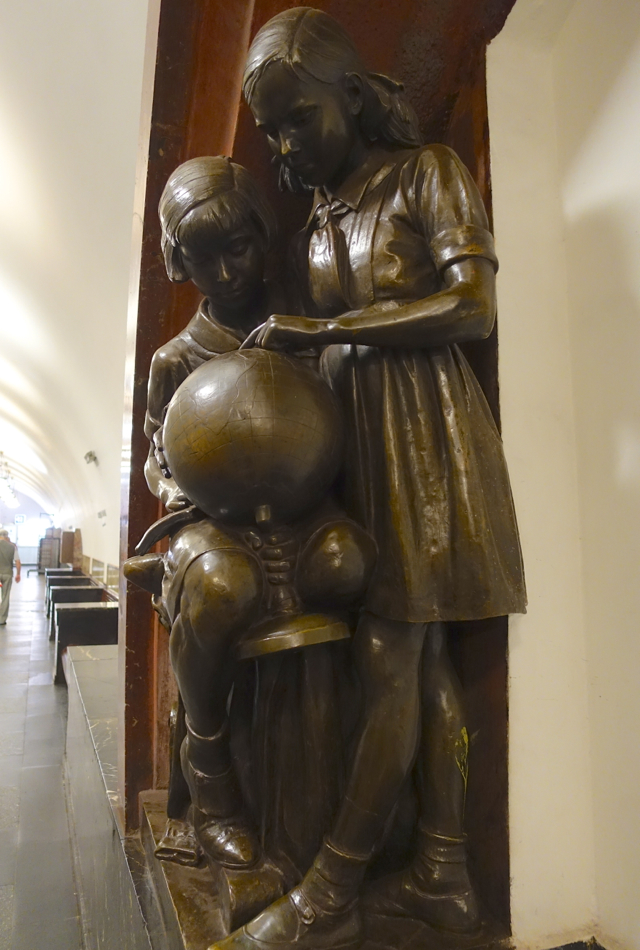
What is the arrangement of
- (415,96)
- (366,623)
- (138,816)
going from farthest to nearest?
(138,816) → (415,96) → (366,623)

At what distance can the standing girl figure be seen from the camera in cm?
109

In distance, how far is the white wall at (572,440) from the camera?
119 cm

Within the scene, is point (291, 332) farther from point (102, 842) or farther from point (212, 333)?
point (102, 842)

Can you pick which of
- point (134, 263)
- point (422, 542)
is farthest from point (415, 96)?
point (422, 542)

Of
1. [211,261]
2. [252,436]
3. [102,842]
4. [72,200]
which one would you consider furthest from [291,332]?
[72,200]

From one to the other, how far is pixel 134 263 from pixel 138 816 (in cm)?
159

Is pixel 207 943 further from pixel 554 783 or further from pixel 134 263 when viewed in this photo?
pixel 134 263

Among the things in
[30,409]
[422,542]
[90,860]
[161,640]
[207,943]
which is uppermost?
[30,409]

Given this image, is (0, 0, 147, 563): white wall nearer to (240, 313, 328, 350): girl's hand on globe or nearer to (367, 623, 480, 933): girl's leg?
(240, 313, 328, 350): girl's hand on globe

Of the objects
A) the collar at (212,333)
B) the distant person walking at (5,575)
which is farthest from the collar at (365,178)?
the distant person walking at (5,575)

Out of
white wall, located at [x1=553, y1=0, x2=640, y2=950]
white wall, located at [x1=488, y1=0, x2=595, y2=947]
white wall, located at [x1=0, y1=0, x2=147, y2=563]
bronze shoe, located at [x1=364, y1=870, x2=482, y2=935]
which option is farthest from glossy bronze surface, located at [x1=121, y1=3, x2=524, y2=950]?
white wall, located at [x1=0, y1=0, x2=147, y2=563]

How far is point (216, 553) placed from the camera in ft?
3.62

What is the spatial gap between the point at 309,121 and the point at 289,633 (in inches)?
36.5

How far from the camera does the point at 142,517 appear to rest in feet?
6.30
